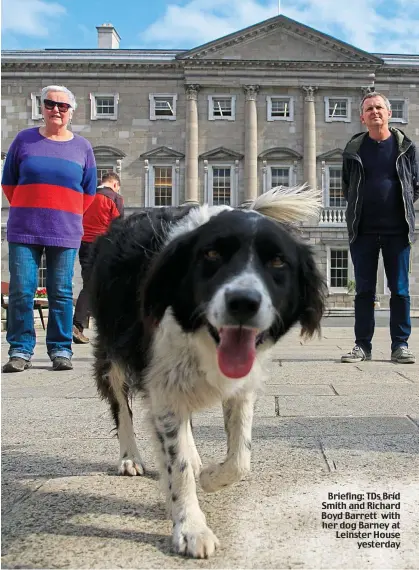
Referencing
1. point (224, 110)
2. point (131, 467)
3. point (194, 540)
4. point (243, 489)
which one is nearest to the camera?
point (194, 540)

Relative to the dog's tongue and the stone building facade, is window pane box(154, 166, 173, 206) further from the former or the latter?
the dog's tongue

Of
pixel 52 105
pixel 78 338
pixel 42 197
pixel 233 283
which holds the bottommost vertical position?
pixel 78 338

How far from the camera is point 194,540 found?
177cm

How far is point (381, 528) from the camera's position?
1.89 metres

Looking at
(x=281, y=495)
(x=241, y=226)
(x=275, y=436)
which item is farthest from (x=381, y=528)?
(x=275, y=436)

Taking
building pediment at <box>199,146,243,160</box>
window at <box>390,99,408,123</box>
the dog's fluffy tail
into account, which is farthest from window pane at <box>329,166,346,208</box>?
the dog's fluffy tail

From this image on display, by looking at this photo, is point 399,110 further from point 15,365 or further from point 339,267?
point 15,365

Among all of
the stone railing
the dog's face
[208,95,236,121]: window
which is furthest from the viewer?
[208,95,236,121]: window

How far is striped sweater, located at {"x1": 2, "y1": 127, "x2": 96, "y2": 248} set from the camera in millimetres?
5617

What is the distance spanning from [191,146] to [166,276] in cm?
3380

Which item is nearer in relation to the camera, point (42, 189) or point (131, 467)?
point (131, 467)

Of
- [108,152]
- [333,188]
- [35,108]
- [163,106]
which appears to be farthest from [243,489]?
[35,108]

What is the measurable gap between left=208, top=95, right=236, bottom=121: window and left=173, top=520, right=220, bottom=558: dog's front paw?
115 feet

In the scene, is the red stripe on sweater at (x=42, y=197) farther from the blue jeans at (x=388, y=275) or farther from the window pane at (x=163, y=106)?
the window pane at (x=163, y=106)
